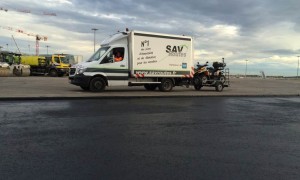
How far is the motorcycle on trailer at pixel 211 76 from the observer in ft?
82.5

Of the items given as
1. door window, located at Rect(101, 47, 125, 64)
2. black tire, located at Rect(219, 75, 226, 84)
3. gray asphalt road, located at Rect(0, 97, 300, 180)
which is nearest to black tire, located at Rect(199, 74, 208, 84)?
black tire, located at Rect(219, 75, 226, 84)

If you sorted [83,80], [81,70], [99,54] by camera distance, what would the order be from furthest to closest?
[99,54] → [81,70] → [83,80]

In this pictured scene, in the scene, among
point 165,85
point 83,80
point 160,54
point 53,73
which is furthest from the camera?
point 53,73

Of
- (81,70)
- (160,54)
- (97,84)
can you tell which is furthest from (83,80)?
(160,54)

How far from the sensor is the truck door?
2011cm

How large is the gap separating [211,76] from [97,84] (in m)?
9.29

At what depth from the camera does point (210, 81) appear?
25484 mm

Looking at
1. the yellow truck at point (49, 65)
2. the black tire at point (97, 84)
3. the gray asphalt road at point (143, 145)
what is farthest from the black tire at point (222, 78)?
the yellow truck at point (49, 65)

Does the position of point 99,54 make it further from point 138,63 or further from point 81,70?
point 138,63

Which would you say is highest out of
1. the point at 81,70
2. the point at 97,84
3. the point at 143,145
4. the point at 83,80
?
the point at 81,70

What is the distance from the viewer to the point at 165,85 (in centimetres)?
2255

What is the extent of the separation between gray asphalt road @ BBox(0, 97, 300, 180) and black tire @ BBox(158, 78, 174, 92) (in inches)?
384

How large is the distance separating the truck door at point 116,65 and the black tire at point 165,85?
8.76 feet

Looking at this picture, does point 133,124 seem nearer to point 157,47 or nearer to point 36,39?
point 157,47
